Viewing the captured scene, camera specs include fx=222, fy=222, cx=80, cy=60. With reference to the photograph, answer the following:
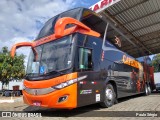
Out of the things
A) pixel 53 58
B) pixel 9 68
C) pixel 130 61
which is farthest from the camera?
pixel 9 68

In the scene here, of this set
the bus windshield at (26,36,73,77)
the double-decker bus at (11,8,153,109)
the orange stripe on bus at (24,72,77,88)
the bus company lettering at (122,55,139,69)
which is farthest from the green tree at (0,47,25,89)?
the orange stripe on bus at (24,72,77,88)

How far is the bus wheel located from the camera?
8.67 metres

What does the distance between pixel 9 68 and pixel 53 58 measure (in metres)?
23.6

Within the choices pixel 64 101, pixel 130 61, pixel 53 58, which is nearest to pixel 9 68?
pixel 130 61

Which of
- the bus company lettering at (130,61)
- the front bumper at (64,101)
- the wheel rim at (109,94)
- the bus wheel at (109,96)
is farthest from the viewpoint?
the bus company lettering at (130,61)

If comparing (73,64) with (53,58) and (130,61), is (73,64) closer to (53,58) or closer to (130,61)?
(53,58)

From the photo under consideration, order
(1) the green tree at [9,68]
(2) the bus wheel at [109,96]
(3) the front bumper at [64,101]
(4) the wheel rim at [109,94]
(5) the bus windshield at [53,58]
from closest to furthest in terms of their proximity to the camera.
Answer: (3) the front bumper at [64,101], (5) the bus windshield at [53,58], (2) the bus wheel at [109,96], (4) the wheel rim at [109,94], (1) the green tree at [9,68]

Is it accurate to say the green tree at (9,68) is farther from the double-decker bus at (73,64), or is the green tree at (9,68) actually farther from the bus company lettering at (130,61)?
the double-decker bus at (73,64)

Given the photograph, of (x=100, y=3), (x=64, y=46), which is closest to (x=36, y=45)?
(x=64, y=46)

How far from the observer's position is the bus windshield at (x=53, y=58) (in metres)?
7.06

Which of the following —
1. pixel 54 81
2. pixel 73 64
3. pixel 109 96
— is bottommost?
pixel 109 96

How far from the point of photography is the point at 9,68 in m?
29.4

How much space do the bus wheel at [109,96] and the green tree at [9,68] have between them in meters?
22.4

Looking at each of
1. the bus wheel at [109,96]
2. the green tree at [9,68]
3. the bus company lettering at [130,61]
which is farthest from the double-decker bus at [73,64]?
the green tree at [9,68]
